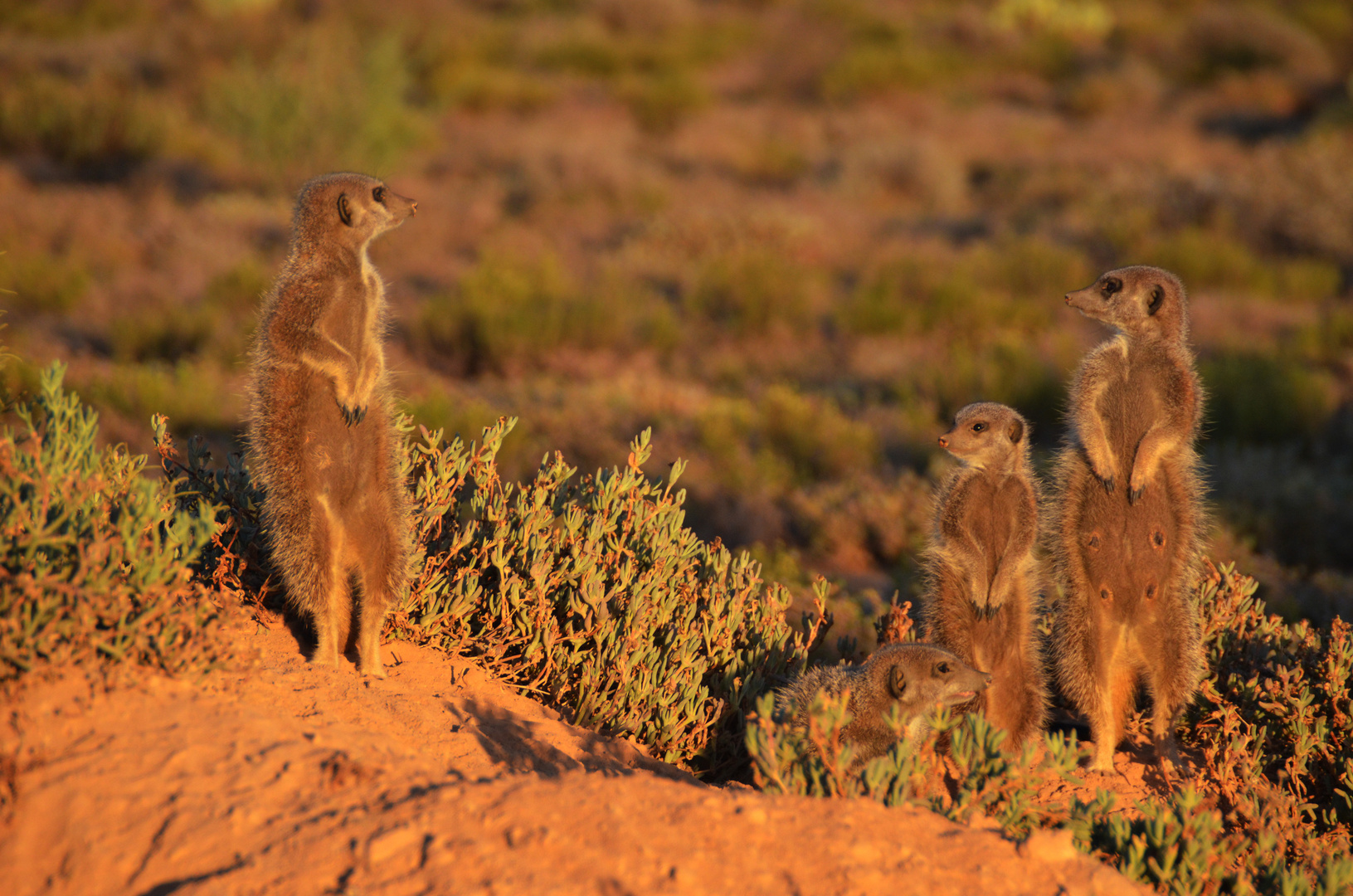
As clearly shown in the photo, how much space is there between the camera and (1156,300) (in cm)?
438

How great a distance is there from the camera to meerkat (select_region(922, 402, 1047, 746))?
427 cm

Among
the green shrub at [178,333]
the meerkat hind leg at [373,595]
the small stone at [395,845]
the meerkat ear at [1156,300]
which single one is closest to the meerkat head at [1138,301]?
the meerkat ear at [1156,300]

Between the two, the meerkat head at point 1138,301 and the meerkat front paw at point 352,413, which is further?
the meerkat head at point 1138,301

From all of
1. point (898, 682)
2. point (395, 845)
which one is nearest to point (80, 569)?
point (395, 845)

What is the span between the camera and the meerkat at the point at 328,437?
368 centimetres

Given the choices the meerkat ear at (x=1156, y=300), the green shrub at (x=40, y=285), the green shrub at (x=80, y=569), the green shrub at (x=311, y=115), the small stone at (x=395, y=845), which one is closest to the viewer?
the small stone at (x=395, y=845)

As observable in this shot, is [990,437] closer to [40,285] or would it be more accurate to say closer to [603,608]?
[603,608]

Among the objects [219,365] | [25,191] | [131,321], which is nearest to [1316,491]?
[219,365]

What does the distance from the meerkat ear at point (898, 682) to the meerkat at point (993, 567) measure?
0.59 metres

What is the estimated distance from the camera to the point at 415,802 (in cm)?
266

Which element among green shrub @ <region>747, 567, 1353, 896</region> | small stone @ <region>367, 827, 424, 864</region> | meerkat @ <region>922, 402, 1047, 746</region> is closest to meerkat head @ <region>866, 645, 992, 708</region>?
green shrub @ <region>747, 567, 1353, 896</region>

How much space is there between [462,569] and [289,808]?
4.96 feet

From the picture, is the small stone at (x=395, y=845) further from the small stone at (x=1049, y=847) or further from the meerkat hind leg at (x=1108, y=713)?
the meerkat hind leg at (x=1108, y=713)

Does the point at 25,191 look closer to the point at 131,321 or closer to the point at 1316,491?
the point at 131,321
